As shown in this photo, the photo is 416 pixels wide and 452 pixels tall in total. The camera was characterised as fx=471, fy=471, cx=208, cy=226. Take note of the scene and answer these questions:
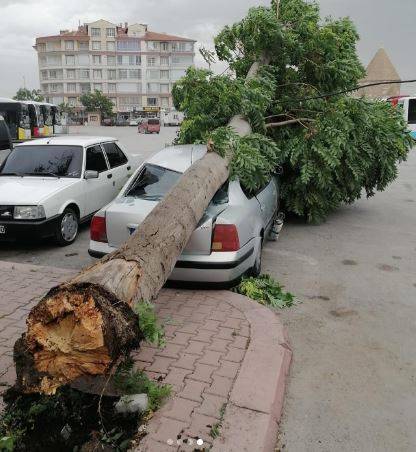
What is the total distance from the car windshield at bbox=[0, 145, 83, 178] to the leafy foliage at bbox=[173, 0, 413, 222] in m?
1.81

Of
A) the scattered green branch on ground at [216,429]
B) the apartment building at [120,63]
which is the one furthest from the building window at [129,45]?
the scattered green branch on ground at [216,429]

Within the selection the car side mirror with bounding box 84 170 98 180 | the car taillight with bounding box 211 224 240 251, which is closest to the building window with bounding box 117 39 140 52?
the car side mirror with bounding box 84 170 98 180

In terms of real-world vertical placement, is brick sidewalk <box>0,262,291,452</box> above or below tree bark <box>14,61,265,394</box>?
below

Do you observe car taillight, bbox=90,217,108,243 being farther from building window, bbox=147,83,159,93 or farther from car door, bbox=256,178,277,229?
building window, bbox=147,83,159,93

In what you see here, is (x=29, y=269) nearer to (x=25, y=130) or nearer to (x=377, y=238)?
(x=377, y=238)

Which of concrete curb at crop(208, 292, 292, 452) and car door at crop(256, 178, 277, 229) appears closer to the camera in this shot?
concrete curb at crop(208, 292, 292, 452)

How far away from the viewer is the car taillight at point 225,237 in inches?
189

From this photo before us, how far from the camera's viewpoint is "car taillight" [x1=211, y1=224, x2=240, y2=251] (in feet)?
15.8

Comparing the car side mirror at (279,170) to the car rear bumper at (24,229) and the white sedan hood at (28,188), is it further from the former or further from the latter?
the car rear bumper at (24,229)

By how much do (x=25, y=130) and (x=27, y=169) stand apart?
2278cm

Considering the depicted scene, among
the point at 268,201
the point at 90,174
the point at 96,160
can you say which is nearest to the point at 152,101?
the point at 96,160

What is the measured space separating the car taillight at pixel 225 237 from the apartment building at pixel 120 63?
95342mm

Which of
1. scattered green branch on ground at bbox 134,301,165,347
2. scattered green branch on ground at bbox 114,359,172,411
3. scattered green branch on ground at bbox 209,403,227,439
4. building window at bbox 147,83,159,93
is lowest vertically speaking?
scattered green branch on ground at bbox 209,403,227,439

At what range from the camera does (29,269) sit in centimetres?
581
